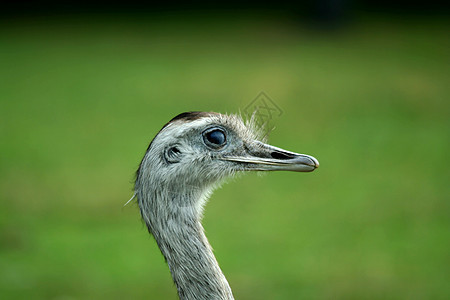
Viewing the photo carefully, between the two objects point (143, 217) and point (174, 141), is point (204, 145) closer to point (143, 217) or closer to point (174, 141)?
point (174, 141)

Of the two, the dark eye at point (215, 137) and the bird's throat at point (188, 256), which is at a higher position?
the dark eye at point (215, 137)

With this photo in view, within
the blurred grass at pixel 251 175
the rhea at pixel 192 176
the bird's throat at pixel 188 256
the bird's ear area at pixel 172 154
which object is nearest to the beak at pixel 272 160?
the rhea at pixel 192 176

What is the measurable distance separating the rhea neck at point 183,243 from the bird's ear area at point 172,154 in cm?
10

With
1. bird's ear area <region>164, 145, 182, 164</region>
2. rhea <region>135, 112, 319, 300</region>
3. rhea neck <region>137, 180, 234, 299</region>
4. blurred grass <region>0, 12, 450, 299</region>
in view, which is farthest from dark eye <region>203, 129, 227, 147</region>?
blurred grass <region>0, 12, 450, 299</region>

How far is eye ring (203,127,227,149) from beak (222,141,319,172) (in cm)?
6

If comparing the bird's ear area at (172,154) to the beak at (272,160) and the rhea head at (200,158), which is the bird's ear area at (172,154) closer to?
the rhea head at (200,158)

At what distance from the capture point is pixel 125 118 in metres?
8.62

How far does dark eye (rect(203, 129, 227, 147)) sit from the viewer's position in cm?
223

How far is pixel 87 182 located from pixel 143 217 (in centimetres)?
463

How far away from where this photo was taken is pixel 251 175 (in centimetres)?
638

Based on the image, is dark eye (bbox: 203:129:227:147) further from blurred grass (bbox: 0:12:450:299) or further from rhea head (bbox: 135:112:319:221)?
blurred grass (bbox: 0:12:450:299)

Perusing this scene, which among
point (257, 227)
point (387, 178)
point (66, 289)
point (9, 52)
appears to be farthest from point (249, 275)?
point (9, 52)

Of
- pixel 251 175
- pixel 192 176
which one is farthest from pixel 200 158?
pixel 251 175

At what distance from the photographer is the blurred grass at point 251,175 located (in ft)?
16.3
